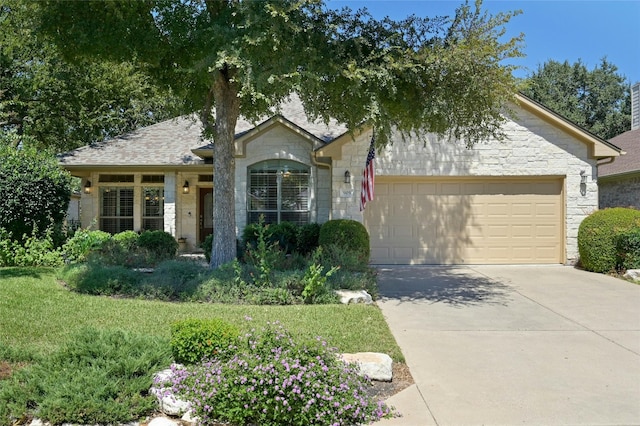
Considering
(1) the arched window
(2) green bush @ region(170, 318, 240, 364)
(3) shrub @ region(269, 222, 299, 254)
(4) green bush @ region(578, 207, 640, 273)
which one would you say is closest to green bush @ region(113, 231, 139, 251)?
(1) the arched window

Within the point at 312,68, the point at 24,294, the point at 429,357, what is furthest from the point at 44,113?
the point at 429,357

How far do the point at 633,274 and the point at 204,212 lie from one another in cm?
1215

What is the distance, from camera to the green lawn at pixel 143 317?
562cm

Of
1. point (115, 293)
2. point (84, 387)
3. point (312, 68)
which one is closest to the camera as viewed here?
point (84, 387)

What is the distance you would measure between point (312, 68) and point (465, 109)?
9.41ft

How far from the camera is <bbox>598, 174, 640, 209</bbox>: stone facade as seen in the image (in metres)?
14.6

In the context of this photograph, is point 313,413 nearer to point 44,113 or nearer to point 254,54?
point 254,54

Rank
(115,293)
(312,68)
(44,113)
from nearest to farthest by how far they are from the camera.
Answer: (312,68)
(115,293)
(44,113)

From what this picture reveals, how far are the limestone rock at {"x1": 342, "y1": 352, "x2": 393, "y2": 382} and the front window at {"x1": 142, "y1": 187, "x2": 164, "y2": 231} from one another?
1228 cm

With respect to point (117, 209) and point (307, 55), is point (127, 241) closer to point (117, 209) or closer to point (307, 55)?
point (117, 209)

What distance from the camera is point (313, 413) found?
3660 millimetres

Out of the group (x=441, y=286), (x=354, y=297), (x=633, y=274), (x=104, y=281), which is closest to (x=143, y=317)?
(x=104, y=281)

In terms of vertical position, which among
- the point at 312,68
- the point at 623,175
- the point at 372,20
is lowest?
the point at 623,175

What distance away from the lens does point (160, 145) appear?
15820 mm
